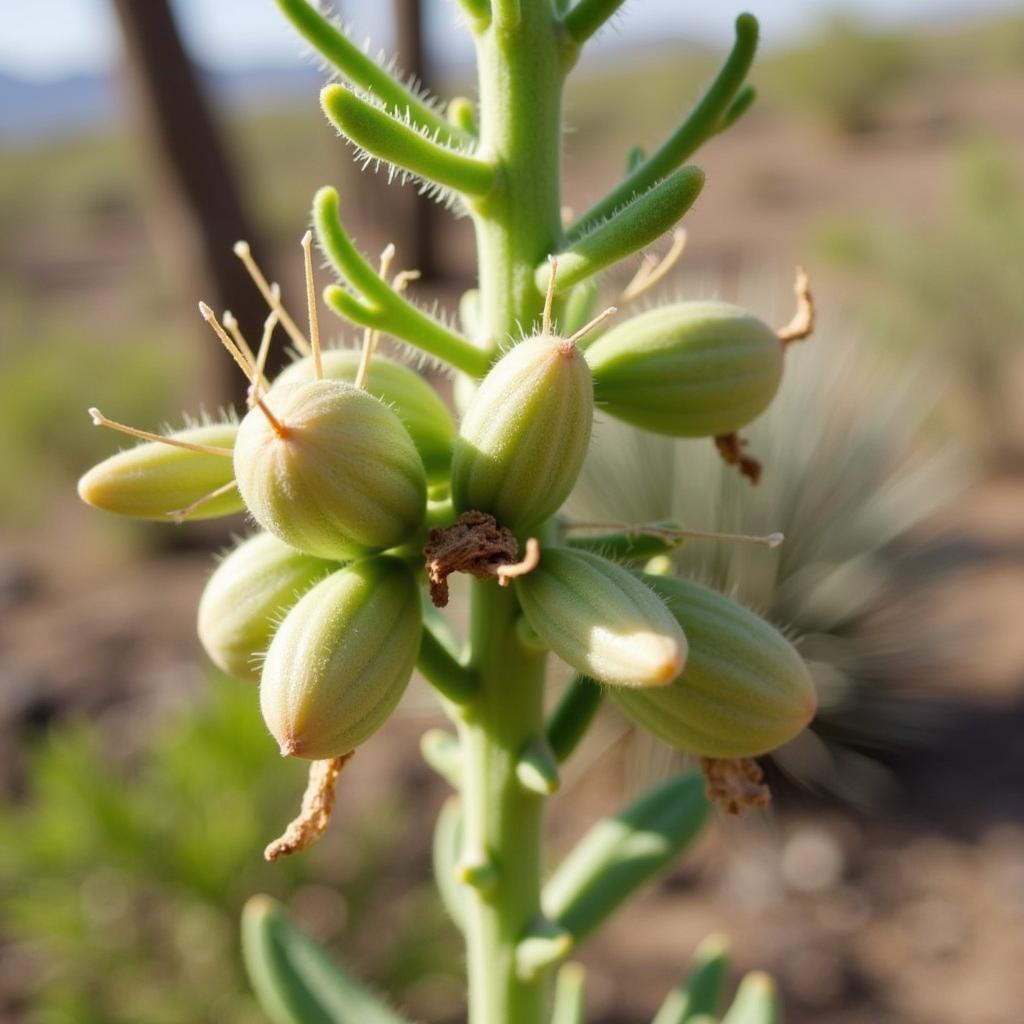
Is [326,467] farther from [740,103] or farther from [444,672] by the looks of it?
[740,103]

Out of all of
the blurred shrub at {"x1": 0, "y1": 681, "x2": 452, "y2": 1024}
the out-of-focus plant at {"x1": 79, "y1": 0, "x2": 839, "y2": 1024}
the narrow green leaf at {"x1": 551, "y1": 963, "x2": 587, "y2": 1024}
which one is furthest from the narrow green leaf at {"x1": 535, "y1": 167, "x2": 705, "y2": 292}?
the blurred shrub at {"x1": 0, "y1": 681, "x2": 452, "y2": 1024}

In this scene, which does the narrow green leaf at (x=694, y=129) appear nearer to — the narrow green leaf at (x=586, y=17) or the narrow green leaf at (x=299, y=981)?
the narrow green leaf at (x=586, y=17)

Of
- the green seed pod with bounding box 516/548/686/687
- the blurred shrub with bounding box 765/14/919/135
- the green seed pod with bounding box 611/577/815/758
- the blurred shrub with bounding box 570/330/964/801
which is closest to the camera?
the green seed pod with bounding box 516/548/686/687

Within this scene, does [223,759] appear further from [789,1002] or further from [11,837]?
[789,1002]

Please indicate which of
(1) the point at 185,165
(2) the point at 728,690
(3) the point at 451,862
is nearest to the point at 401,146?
(2) the point at 728,690

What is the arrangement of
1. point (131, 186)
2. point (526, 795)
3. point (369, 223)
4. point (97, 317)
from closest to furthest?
point (526, 795) → point (369, 223) → point (97, 317) → point (131, 186)

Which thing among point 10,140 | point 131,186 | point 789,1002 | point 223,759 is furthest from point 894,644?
point 10,140

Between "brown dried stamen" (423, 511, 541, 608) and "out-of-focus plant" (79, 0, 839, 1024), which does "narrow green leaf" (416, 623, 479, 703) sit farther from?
"brown dried stamen" (423, 511, 541, 608)
